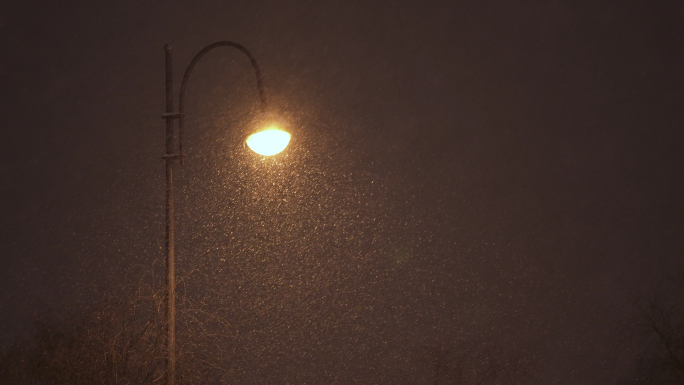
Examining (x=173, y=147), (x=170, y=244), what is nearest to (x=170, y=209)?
(x=170, y=244)

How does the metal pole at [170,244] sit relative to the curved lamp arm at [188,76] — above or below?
below

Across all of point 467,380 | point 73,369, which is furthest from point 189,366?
point 467,380

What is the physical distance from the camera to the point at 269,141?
836 cm


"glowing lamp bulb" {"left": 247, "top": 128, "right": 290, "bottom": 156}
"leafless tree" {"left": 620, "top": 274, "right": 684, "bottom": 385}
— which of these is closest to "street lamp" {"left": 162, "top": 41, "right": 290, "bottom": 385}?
"glowing lamp bulb" {"left": 247, "top": 128, "right": 290, "bottom": 156}

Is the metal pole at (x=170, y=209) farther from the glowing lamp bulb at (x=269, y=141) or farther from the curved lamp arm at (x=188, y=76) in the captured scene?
the glowing lamp bulb at (x=269, y=141)

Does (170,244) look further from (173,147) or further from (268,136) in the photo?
(268,136)

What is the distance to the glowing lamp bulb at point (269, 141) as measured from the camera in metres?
8.30

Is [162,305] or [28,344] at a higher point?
[28,344]

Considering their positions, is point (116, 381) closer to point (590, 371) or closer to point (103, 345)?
point (103, 345)

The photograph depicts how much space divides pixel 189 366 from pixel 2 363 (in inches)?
162

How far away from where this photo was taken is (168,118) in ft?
26.1

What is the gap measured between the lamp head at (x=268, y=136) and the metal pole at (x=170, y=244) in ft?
3.33

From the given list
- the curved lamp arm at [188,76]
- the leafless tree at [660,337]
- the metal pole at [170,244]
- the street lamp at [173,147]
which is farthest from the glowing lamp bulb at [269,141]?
the leafless tree at [660,337]

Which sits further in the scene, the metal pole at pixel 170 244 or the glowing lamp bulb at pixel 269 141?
the glowing lamp bulb at pixel 269 141
